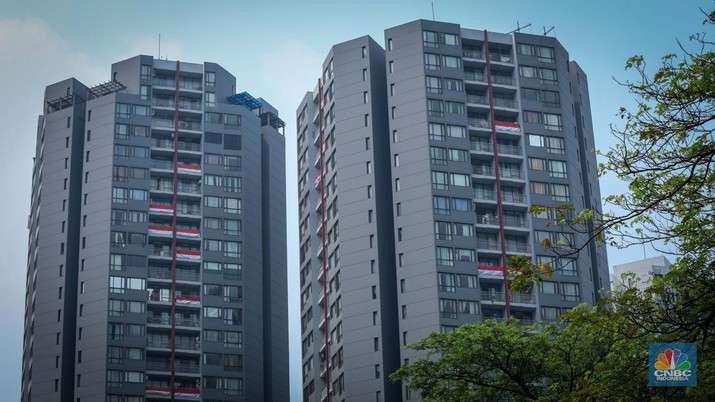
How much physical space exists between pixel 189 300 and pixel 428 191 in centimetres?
3686

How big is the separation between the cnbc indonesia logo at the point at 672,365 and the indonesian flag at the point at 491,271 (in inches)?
3578

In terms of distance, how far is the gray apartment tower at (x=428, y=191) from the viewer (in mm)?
120250

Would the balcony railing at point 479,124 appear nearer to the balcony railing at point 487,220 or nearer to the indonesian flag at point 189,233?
the balcony railing at point 487,220

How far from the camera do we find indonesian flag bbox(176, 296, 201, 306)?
143 m

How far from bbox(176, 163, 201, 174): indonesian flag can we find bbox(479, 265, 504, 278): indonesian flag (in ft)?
147

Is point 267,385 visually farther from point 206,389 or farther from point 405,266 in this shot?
point 405,266

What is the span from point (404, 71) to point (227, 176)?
108ft

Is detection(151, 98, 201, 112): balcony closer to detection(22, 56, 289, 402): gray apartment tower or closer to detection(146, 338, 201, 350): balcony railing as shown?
detection(22, 56, 289, 402): gray apartment tower

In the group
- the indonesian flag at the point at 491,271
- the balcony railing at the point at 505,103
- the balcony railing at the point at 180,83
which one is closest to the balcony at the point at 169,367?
the balcony railing at the point at 180,83

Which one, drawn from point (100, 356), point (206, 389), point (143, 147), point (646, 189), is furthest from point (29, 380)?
point (646, 189)

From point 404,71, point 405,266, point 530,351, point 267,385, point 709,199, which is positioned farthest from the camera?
point 267,385

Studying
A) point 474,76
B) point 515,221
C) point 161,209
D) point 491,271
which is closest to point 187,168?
point 161,209

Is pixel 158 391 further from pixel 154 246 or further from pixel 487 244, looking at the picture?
pixel 487 244

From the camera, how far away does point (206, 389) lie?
140 meters
